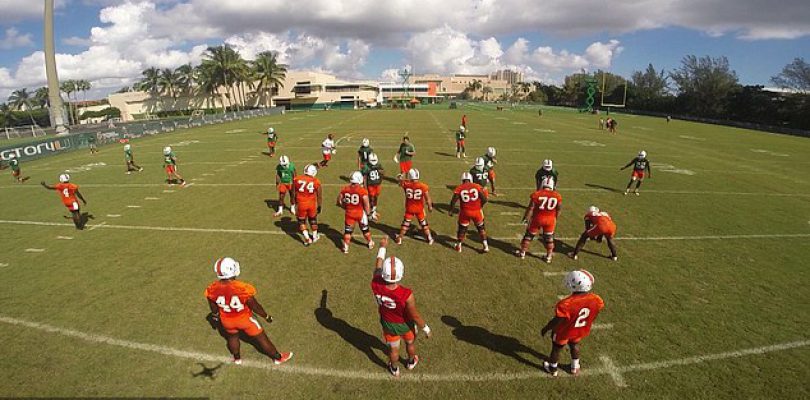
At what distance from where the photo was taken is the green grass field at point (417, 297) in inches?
227

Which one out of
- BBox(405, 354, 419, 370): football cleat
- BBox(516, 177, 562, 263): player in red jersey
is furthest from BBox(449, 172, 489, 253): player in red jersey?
BBox(405, 354, 419, 370): football cleat

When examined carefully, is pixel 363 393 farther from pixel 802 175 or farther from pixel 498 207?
pixel 802 175

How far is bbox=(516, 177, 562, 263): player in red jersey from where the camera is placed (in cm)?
875

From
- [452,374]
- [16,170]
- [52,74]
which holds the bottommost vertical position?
[452,374]

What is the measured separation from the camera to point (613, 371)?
19.4ft

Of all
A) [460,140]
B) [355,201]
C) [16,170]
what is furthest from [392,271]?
[16,170]

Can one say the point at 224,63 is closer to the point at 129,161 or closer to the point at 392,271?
the point at 129,161

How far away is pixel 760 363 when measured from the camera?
6074 mm

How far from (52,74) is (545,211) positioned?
51.9m

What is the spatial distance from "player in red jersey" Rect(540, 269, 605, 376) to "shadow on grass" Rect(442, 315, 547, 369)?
64 cm

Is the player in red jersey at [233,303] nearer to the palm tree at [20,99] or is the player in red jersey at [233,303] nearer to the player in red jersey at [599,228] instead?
the player in red jersey at [599,228]

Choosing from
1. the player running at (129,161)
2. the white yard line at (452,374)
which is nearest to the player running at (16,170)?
the player running at (129,161)

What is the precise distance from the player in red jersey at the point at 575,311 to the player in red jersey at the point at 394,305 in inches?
75.1

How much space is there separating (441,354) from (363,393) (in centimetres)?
143
